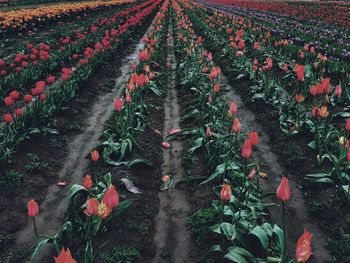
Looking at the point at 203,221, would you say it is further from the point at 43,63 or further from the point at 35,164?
the point at 43,63

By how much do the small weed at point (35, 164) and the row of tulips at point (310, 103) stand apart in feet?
12.2

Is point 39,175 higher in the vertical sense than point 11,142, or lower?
lower

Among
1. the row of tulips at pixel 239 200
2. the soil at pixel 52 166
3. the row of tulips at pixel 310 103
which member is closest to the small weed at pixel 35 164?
the soil at pixel 52 166

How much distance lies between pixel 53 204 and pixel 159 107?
12.8ft

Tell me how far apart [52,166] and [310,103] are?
5.03 meters

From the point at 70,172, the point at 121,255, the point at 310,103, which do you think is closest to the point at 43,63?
the point at 70,172

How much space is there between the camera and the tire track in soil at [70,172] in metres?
4.15

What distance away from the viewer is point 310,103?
24.8ft

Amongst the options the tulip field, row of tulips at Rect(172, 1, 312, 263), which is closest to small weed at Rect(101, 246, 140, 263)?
the tulip field

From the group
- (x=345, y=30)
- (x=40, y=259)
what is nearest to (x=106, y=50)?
(x=40, y=259)

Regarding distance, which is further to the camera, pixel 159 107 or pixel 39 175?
pixel 159 107

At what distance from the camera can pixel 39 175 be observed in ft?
17.5

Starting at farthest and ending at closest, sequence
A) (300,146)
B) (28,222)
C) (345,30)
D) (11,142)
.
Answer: (345,30), (300,146), (11,142), (28,222)

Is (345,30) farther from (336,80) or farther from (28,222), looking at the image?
(28,222)
